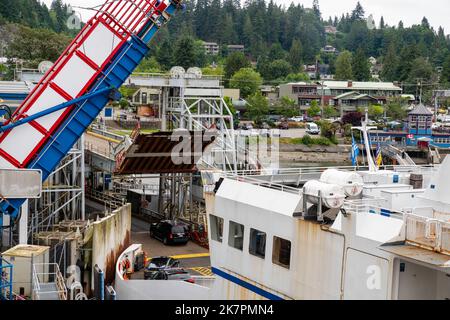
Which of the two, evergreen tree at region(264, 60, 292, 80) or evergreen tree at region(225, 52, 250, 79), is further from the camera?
evergreen tree at region(264, 60, 292, 80)

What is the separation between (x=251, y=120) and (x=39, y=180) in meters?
81.1

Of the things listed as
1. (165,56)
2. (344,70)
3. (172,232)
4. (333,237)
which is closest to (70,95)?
(333,237)

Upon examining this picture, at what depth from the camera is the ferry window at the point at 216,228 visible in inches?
602

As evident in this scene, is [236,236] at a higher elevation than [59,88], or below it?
below

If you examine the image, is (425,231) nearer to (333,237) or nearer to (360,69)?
(333,237)

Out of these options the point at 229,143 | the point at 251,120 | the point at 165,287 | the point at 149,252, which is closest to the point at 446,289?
the point at 165,287

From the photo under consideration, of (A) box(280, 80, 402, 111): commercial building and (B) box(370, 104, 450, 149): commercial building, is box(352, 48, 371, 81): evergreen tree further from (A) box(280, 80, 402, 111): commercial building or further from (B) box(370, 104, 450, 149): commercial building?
(B) box(370, 104, 450, 149): commercial building

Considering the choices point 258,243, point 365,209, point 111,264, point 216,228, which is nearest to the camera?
point 365,209

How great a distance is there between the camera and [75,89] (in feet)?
60.3

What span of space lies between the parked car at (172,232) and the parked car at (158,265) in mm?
4427

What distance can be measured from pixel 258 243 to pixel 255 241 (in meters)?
0.13

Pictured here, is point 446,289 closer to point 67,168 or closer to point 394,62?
point 67,168

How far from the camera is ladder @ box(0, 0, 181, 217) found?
17.8 meters

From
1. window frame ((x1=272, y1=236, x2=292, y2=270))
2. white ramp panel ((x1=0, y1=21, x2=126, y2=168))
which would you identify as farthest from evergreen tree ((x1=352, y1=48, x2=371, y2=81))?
window frame ((x1=272, y1=236, x2=292, y2=270))
